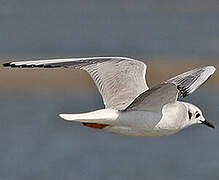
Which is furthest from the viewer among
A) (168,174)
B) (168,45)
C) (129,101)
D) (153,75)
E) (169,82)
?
(168,45)

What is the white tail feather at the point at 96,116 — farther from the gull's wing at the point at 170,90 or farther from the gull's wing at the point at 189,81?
the gull's wing at the point at 189,81

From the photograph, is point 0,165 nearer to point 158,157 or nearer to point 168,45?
point 158,157

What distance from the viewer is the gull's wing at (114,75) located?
6906mm

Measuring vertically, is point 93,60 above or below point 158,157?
above

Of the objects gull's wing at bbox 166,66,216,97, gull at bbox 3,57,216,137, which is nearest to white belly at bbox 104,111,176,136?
gull at bbox 3,57,216,137

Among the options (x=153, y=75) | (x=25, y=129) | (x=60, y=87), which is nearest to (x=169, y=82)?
(x=25, y=129)

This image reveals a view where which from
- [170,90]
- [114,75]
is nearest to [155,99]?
[170,90]

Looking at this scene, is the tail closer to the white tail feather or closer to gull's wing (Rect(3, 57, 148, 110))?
the white tail feather

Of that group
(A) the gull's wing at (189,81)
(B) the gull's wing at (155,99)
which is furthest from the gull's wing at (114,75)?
(A) the gull's wing at (189,81)

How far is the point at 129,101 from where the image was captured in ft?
22.5

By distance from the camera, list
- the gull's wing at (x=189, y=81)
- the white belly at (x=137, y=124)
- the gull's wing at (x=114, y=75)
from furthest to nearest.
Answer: the gull's wing at (x=114, y=75) < the white belly at (x=137, y=124) < the gull's wing at (x=189, y=81)

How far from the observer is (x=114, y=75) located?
7066mm

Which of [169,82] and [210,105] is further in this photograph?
[210,105]

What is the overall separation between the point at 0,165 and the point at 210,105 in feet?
6.83
